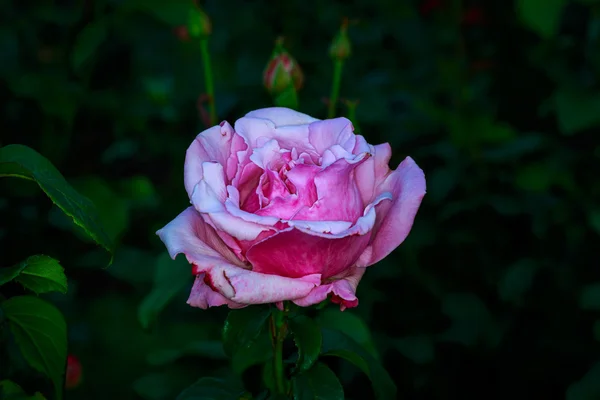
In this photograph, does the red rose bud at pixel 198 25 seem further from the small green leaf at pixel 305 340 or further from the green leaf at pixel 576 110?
the green leaf at pixel 576 110

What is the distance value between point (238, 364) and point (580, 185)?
3.87ft

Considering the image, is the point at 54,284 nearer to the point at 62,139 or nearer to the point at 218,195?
the point at 218,195

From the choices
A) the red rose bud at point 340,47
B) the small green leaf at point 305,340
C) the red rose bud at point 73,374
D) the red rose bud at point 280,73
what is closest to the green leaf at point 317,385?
the small green leaf at point 305,340

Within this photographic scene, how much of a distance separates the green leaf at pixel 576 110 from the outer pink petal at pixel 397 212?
110 centimetres

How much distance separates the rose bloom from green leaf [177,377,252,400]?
0.50ft

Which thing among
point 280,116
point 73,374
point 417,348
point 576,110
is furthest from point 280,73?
point 73,374

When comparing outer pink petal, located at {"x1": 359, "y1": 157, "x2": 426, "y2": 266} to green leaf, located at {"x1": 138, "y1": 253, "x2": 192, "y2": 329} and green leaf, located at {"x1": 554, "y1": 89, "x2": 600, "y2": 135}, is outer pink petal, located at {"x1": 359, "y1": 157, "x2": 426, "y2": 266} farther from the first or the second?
green leaf, located at {"x1": 554, "y1": 89, "x2": 600, "y2": 135}

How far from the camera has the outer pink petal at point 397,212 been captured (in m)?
0.73

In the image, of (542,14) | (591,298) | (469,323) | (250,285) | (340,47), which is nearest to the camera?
(250,285)

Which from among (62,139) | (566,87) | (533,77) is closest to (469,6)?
(533,77)

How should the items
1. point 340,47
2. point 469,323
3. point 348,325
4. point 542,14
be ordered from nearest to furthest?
point 348,325
point 340,47
point 469,323
point 542,14

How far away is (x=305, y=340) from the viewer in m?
0.76

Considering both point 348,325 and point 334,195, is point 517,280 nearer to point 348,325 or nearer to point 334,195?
point 348,325

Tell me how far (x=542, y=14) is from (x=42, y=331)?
4.56 ft
